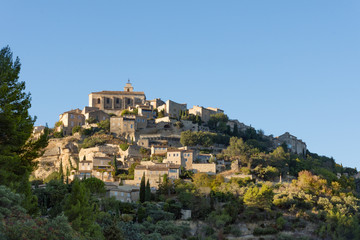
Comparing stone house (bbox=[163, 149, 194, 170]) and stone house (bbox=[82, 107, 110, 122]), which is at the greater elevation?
stone house (bbox=[82, 107, 110, 122])

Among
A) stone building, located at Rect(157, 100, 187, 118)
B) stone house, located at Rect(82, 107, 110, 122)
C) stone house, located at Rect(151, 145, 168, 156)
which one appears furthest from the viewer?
stone building, located at Rect(157, 100, 187, 118)

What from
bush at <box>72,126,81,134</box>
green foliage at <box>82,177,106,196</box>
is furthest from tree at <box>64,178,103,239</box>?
bush at <box>72,126,81,134</box>

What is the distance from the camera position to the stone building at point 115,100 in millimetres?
88312

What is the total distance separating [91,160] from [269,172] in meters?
23.8

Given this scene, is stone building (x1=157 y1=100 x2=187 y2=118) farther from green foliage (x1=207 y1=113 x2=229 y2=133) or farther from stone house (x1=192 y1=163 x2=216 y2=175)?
stone house (x1=192 y1=163 x2=216 y2=175)

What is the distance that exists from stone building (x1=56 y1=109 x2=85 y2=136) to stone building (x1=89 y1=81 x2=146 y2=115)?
7.32 metres

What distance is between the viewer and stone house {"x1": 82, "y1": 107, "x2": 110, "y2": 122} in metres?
81.1

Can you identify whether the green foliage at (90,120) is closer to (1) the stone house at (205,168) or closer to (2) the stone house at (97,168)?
(2) the stone house at (97,168)

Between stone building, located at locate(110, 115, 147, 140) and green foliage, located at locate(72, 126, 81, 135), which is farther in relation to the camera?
green foliage, located at locate(72, 126, 81, 135)

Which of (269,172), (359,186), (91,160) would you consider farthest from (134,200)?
(359,186)

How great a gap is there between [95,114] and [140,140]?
512 inches

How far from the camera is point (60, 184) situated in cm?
4884

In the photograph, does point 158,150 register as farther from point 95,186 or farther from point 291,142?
point 291,142

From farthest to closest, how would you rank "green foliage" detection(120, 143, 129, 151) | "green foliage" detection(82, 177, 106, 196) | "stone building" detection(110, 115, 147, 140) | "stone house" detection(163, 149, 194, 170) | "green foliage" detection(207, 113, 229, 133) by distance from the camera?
"green foliage" detection(207, 113, 229, 133) < "stone building" detection(110, 115, 147, 140) < "green foliage" detection(120, 143, 129, 151) < "stone house" detection(163, 149, 194, 170) < "green foliage" detection(82, 177, 106, 196)
